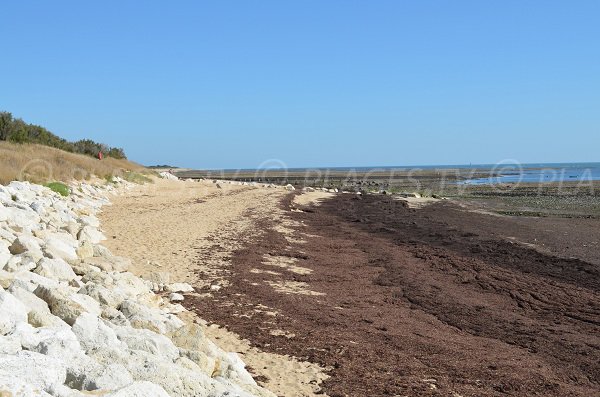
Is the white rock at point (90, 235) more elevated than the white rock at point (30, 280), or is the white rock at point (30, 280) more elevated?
the white rock at point (30, 280)

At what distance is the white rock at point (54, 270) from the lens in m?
6.48

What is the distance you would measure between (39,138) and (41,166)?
12.0 metres

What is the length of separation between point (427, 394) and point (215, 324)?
9.51 ft

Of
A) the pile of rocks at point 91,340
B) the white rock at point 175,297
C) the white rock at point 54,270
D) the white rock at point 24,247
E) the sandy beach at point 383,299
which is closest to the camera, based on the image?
the pile of rocks at point 91,340

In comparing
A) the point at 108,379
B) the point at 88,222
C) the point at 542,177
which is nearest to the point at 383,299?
the point at 108,379

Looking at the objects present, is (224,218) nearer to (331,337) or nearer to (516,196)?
(331,337)

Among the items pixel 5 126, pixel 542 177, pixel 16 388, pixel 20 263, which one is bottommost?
pixel 20 263

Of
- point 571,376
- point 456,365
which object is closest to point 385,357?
point 456,365

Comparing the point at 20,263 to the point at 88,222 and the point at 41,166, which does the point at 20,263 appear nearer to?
the point at 88,222

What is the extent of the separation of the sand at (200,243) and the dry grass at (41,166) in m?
2.28

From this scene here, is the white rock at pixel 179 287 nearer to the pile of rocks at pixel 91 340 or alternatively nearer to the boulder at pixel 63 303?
the pile of rocks at pixel 91 340

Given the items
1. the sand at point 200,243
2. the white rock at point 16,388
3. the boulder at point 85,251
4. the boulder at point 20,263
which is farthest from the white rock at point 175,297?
the white rock at point 16,388

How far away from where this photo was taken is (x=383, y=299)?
30.6 feet

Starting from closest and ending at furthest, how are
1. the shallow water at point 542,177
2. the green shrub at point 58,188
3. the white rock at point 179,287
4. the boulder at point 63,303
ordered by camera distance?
1. the boulder at point 63,303
2. the white rock at point 179,287
3. the green shrub at point 58,188
4. the shallow water at point 542,177
